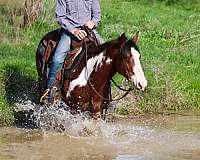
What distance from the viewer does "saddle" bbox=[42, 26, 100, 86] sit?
31.2 feet

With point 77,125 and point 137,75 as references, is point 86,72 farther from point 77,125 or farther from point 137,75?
point 137,75

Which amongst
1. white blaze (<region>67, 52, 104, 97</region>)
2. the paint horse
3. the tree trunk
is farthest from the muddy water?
the tree trunk

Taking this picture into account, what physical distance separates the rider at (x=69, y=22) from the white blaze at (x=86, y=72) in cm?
31

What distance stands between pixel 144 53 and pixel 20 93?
396 cm

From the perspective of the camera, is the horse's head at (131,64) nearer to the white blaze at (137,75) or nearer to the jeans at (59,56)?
the white blaze at (137,75)

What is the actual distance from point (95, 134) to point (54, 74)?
1.00 metres

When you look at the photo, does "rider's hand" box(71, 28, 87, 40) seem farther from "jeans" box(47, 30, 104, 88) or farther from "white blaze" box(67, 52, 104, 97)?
"white blaze" box(67, 52, 104, 97)

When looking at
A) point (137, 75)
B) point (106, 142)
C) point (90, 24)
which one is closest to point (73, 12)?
point (90, 24)

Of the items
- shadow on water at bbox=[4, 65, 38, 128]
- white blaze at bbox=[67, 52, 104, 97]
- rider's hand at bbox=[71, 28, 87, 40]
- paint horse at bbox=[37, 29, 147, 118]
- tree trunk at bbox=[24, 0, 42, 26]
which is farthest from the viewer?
tree trunk at bbox=[24, 0, 42, 26]

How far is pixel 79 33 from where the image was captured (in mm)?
9461

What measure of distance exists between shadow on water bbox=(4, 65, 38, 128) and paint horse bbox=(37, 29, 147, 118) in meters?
1.22

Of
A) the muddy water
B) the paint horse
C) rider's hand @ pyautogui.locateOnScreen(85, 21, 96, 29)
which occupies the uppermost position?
rider's hand @ pyautogui.locateOnScreen(85, 21, 96, 29)

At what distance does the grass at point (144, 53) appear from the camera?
11391 mm

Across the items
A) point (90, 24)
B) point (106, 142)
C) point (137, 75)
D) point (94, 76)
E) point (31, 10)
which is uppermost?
point (90, 24)
